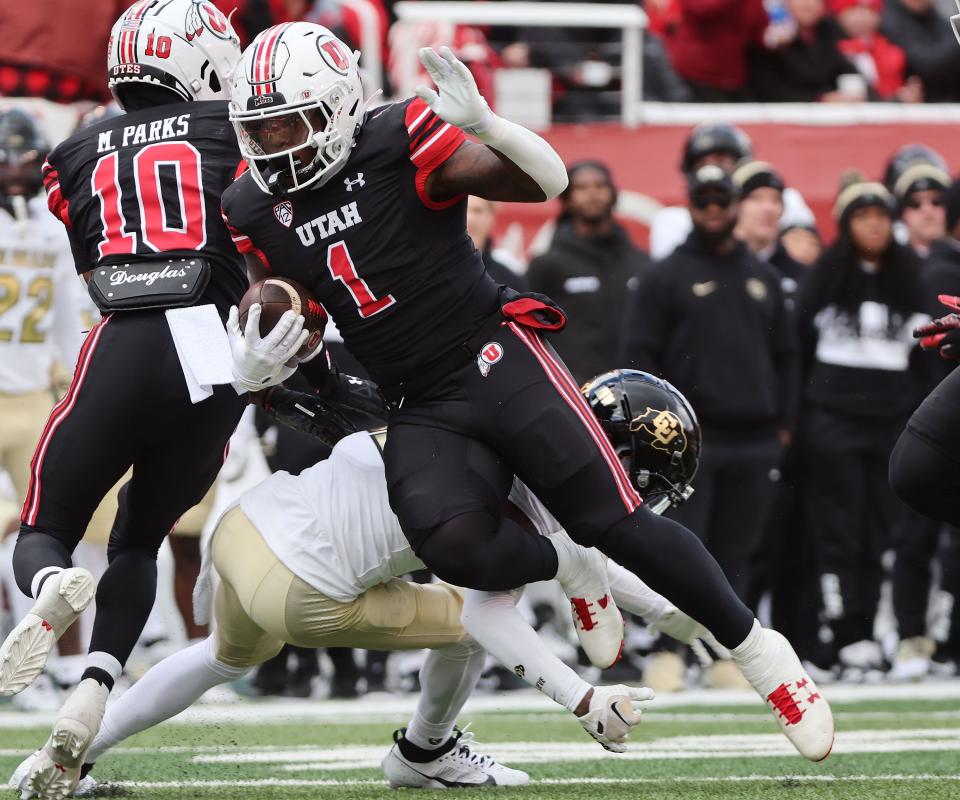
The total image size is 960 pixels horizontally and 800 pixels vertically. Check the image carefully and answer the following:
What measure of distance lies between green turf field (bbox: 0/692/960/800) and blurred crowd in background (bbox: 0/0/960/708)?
0.87m

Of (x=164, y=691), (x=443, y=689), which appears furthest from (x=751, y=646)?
(x=164, y=691)

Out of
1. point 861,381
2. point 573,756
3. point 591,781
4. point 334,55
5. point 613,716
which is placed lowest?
point 861,381

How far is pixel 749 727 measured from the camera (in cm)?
638

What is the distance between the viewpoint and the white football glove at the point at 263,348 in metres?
4.45

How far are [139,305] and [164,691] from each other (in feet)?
3.24

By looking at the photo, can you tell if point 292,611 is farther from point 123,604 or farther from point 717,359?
point 717,359

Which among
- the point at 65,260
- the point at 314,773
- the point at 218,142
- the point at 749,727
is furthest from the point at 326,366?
the point at 65,260

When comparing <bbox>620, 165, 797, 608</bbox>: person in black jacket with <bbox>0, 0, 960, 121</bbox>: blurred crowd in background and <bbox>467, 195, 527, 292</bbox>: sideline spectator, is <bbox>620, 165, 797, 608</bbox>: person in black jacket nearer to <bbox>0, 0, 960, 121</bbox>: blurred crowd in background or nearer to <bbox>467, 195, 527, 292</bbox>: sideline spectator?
<bbox>467, 195, 527, 292</bbox>: sideline spectator

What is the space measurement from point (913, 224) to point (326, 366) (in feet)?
16.0

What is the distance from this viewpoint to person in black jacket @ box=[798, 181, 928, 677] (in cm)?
823

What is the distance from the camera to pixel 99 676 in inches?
183

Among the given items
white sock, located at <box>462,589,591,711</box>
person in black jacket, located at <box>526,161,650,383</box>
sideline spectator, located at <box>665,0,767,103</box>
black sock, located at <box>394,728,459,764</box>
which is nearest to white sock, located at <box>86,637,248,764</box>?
black sock, located at <box>394,728,459,764</box>

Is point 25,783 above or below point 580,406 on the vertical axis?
below

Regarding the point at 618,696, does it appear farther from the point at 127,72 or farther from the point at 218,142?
the point at 127,72
